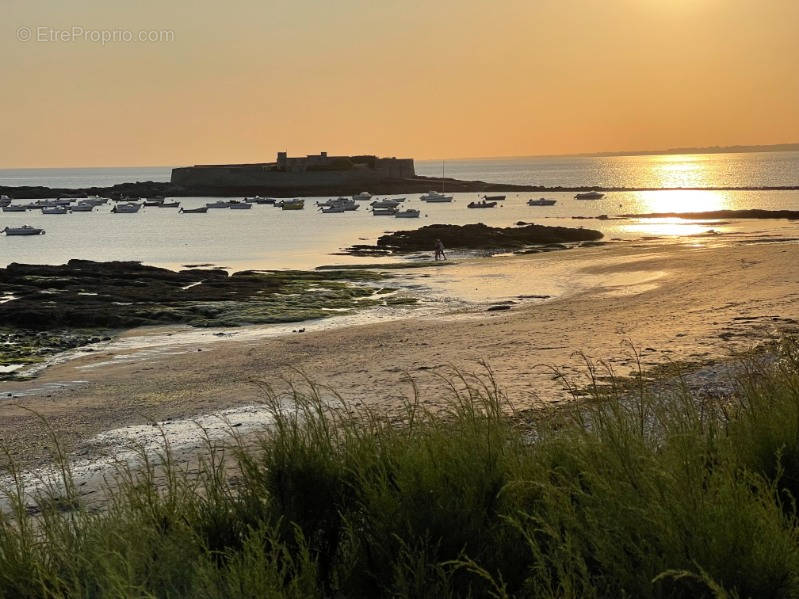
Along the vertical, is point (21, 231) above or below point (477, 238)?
above

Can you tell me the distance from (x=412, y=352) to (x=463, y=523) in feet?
41.0

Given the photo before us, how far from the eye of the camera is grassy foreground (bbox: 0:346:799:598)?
461cm

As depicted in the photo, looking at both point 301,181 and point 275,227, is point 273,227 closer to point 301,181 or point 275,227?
point 275,227

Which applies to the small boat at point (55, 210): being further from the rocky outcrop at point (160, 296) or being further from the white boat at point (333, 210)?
the rocky outcrop at point (160, 296)

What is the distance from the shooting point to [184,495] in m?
6.10

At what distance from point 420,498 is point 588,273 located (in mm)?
29135

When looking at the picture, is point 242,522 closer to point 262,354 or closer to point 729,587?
point 729,587

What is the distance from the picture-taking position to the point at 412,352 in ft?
58.9

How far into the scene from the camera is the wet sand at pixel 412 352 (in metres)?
13.6

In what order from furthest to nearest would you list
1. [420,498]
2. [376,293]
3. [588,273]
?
1. [588,273]
2. [376,293]
3. [420,498]

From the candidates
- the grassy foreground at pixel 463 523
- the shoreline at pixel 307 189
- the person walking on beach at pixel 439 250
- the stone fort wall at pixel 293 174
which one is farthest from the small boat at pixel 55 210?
the grassy foreground at pixel 463 523

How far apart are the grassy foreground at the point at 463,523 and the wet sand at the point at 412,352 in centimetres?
281

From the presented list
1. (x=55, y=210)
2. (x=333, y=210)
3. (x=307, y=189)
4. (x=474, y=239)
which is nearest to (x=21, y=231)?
(x=333, y=210)

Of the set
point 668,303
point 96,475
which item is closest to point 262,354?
point 96,475
